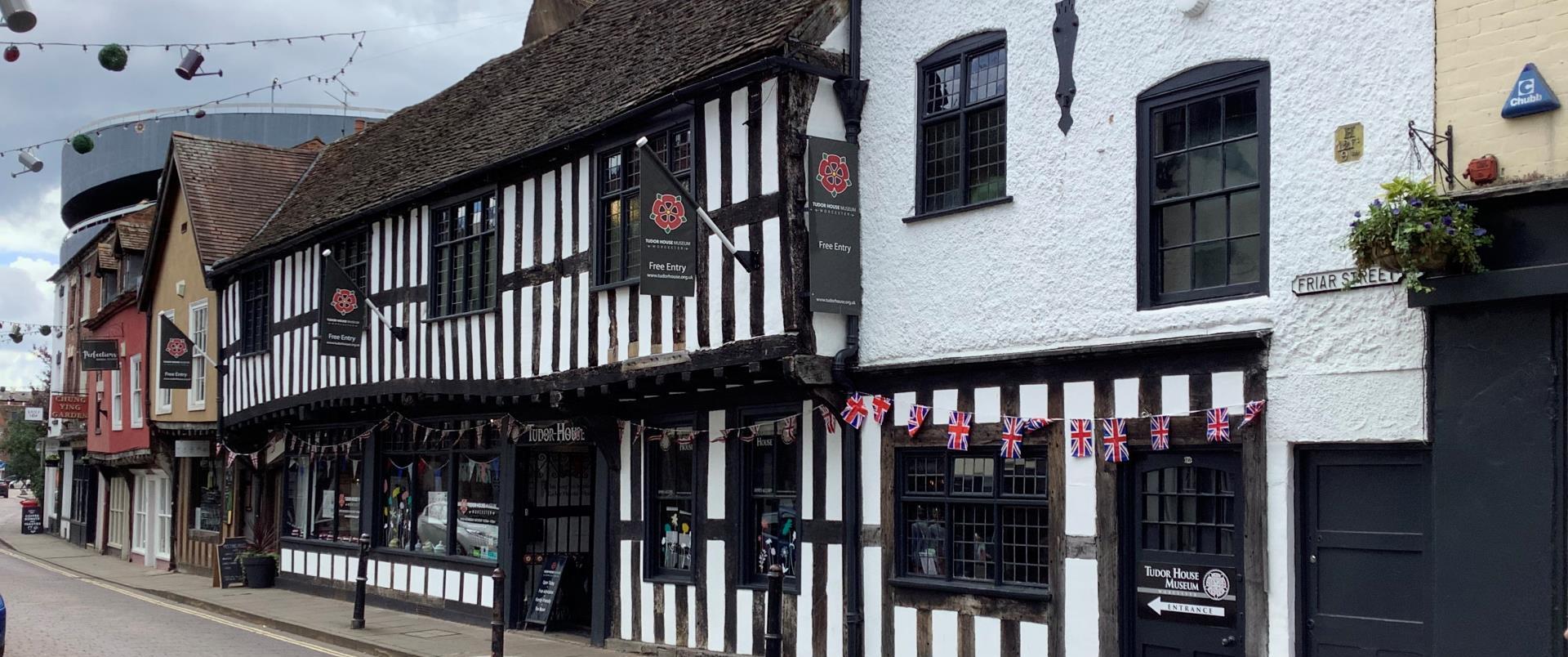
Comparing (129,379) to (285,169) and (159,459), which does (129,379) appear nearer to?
(159,459)

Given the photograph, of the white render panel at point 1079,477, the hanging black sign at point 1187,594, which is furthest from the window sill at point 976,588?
the hanging black sign at point 1187,594

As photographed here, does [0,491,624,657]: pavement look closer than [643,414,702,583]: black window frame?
No

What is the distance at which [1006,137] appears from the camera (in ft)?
34.9

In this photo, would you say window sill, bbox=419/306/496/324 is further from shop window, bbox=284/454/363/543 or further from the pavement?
shop window, bbox=284/454/363/543

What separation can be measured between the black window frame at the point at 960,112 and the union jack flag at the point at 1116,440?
1.95 metres

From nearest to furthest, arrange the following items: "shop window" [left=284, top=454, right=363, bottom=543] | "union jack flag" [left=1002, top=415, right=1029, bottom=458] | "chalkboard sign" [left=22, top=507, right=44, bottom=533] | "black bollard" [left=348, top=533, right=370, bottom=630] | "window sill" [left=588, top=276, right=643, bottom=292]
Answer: "union jack flag" [left=1002, top=415, right=1029, bottom=458], "window sill" [left=588, top=276, right=643, bottom=292], "black bollard" [left=348, top=533, right=370, bottom=630], "shop window" [left=284, top=454, right=363, bottom=543], "chalkboard sign" [left=22, top=507, right=44, bottom=533]

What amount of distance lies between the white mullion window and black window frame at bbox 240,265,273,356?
2.36 meters

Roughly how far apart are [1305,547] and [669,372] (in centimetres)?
612

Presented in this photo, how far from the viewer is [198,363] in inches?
1054

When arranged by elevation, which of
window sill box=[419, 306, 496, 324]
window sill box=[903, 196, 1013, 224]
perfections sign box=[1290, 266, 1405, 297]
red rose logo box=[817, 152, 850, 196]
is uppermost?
red rose logo box=[817, 152, 850, 196]

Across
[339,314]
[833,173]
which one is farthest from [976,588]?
[339,314]

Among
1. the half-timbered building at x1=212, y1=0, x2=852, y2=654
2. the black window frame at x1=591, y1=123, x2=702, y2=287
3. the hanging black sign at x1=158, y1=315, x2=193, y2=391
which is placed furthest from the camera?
the hanging black sign at x1=158, y1=315, x2=193, y2=391

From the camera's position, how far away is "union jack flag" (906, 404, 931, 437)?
11148 mm

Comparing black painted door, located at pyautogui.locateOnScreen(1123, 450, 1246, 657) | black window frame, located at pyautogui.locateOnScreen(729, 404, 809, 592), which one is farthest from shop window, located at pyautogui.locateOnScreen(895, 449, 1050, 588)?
black window frame, located at pyautogui.locateOnScreen(729, 404, 809, 592)
